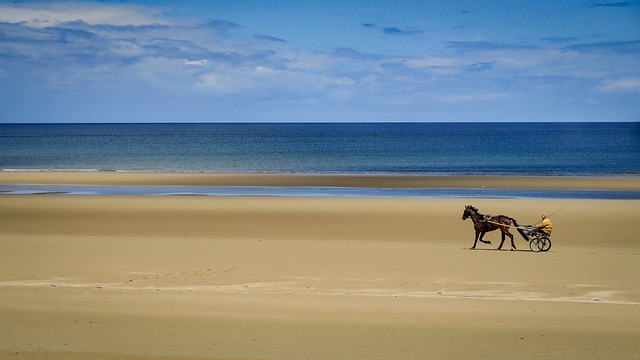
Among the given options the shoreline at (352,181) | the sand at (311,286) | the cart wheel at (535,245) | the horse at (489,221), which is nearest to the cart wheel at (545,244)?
the cart wheel at (535,245)

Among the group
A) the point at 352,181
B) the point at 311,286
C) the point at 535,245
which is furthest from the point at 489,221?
the point at 352,181

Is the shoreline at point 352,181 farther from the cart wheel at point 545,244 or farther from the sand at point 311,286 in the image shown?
the cart wheel at point 545,244

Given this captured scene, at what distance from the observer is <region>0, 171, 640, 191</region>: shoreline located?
41812 millimetres

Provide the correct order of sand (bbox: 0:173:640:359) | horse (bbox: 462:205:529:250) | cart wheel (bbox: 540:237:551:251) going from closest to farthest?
1. sand (bbox: 0:173:640:359)
2. horse (bbox: 462:205:529:250)
3. cart wheel (bbox: 540:237:551:251)

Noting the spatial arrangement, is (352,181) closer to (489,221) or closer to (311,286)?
(489,221)

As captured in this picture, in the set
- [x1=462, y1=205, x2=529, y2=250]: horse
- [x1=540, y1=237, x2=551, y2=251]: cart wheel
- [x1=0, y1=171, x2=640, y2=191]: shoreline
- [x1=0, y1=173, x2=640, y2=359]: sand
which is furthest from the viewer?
[x1=0, y1=171, x2=640, y2=191]: shoreline

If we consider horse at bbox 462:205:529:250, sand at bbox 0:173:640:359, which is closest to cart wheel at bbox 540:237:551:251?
sand at bbox 0:173:640:359

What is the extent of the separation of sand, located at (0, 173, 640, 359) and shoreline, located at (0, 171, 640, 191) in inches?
539

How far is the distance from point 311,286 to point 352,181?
30895 mm

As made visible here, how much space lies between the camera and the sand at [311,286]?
10.5 metres

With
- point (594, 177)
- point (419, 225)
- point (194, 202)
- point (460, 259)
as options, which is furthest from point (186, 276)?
point (594, 177)

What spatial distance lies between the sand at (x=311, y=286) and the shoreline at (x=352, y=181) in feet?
44.9

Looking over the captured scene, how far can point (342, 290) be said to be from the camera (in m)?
14.3

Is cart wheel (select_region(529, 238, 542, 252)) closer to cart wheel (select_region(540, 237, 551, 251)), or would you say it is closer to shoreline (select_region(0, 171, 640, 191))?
cart wheel (select_region(540, 237, 551, 251))
